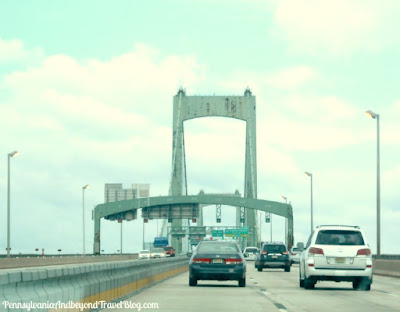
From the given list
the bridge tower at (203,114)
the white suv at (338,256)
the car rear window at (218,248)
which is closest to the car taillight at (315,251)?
the white suv at (338,256)

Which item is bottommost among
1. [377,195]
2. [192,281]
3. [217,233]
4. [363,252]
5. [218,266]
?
[217,233]

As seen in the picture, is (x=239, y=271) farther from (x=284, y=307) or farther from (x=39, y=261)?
(x=39, y=261)

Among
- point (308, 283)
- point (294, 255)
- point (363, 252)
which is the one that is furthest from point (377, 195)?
point (363, 252)

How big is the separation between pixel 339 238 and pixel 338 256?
60 centimetres

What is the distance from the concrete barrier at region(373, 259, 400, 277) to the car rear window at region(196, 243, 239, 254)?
45.8ft

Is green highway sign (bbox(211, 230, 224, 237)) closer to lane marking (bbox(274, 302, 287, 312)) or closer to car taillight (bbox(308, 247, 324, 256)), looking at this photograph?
car taillight (bbox(308, 247, 324, 256))

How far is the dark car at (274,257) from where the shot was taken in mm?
48375

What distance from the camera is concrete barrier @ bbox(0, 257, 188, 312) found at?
1092cm

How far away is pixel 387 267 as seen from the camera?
42.9 meters

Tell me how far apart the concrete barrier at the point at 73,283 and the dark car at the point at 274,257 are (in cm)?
2188

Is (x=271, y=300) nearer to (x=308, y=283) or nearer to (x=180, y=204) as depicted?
(x=308, y=283)

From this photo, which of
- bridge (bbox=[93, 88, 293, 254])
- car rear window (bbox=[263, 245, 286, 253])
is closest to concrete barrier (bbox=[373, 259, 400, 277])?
car rear window (bbox=[263, 245, 286, 253])

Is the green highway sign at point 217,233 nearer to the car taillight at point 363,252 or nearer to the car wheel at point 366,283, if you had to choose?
the car wheel at point 366,283

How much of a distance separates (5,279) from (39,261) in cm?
4310
